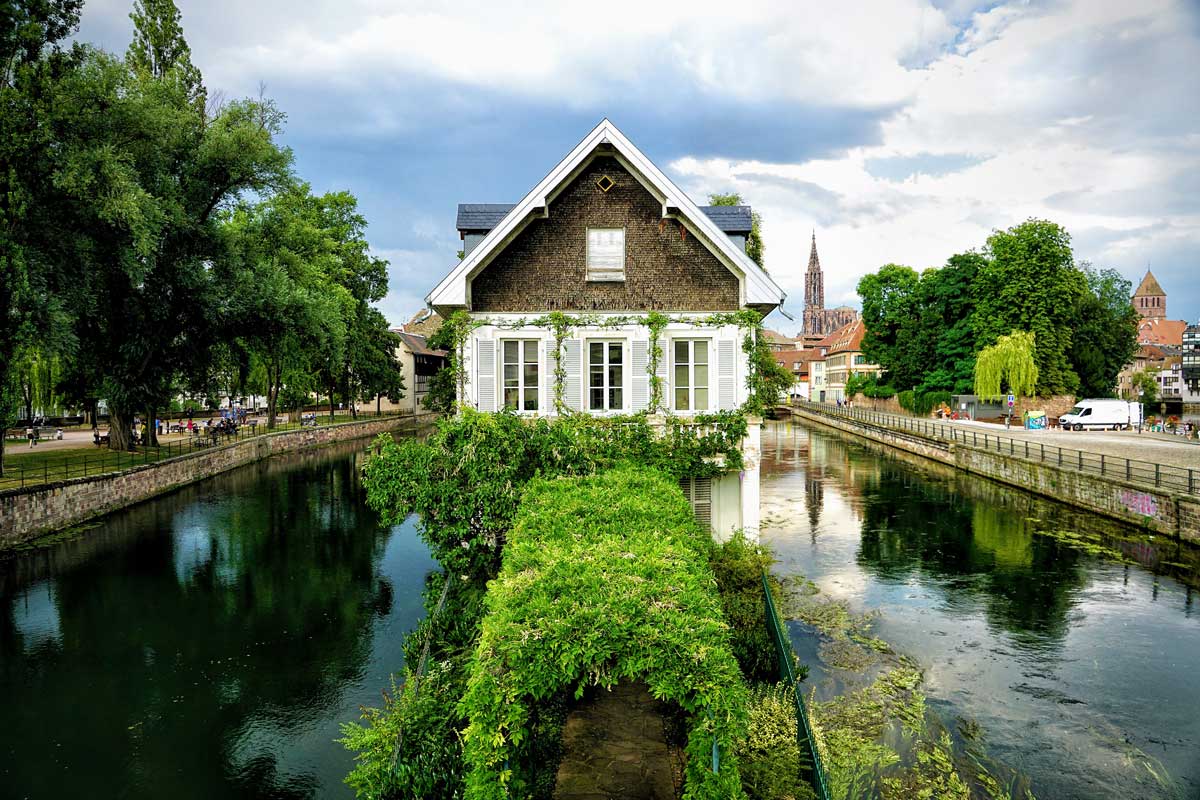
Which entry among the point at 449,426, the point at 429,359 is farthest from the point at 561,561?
the point at 429,359

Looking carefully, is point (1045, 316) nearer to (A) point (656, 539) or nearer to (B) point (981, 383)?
(B) point (981, 383)

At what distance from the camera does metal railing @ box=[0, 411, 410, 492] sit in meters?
24.9

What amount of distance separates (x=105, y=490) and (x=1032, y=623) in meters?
31.3

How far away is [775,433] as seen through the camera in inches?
2749

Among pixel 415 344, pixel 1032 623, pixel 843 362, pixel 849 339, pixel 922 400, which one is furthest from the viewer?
pixel 849 339

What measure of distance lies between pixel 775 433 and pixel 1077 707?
58380 millimetres

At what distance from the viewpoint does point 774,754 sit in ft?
28.9

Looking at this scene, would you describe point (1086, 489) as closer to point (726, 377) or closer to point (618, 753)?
point (726, 377)

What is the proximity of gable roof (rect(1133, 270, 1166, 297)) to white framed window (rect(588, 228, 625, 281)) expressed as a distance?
677 feet

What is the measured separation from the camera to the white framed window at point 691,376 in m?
17.4

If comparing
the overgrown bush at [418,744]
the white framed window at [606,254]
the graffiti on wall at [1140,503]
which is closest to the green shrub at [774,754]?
the overgrown bush at [418,744]

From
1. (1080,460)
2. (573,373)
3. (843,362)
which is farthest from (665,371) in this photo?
(843,362)

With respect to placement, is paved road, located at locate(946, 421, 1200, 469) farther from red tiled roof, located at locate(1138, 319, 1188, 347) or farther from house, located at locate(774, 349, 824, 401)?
red tiled roof, located at locate(1138, 319, 1188, 347)

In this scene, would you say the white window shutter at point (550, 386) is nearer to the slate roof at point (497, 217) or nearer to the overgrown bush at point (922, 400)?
the slate roof at point (497, 217)
